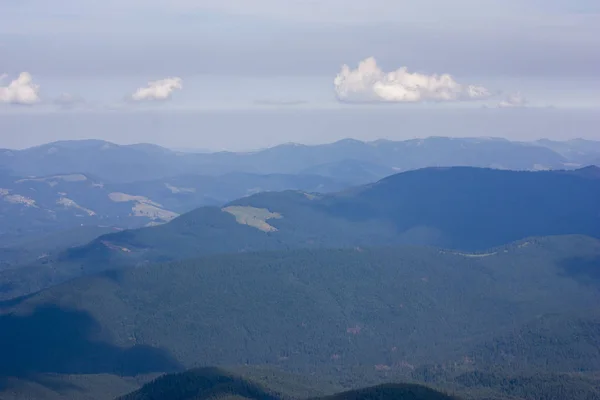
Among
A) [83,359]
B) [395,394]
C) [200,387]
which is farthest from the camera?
[83,359]

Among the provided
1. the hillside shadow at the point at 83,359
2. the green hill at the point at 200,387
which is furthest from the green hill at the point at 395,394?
A: the hillside shadow at the point at 83,359

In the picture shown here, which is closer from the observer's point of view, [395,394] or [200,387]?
[395,394]

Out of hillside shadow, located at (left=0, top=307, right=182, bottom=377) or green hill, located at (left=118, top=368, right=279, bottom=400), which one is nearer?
green hill, located at (left=118, top=368, right=279, bottom=400)

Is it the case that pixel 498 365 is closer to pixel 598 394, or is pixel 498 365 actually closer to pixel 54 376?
pixel 598 394

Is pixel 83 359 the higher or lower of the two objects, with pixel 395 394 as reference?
lower

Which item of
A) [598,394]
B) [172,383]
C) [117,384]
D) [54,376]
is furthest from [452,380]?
[54,376]

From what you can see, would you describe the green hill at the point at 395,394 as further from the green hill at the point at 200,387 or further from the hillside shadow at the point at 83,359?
the hillside shadow at the point at 83,359

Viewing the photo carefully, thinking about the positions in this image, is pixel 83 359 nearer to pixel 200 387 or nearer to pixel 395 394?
pixel 200 387

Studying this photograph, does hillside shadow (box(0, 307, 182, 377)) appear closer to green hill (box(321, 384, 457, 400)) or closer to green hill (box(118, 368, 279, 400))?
green hill (box(118, 368, 279, 400))

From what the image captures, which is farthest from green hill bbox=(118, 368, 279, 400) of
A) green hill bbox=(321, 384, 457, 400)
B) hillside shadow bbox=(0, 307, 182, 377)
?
hillside shadow bbox=(0, 307, 182, 377)

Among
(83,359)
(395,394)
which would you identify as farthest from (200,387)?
(83,359)

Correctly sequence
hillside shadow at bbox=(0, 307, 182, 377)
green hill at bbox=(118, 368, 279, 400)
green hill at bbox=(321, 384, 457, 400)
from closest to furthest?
green hill at bbox=(321, 384, 457, 400) → green hill at bbox=(118, 368, 279, 400) → hillside shadow at bbox=(0, 307, 182, 377)
